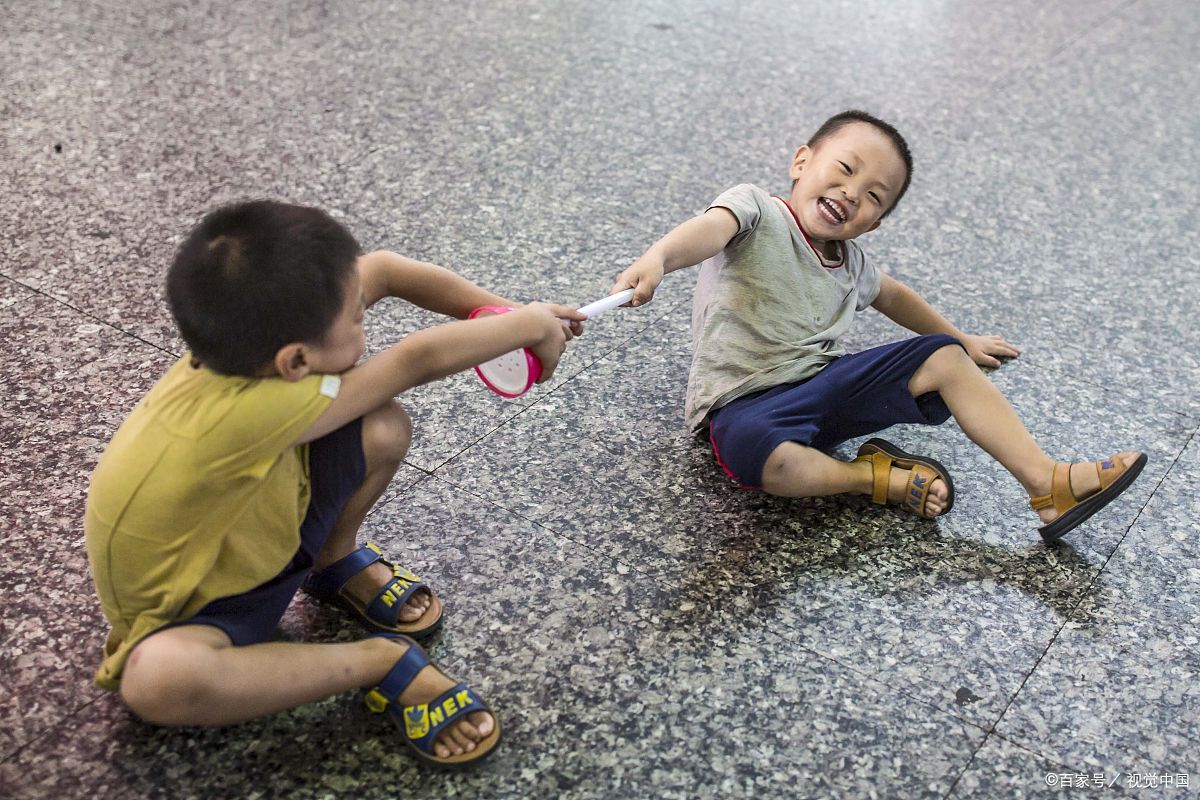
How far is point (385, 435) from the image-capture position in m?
1.20

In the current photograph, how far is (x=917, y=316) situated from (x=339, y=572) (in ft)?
3.11

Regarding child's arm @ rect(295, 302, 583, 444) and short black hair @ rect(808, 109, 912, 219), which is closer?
child's arm @ rect(295, 302, 583, 444)

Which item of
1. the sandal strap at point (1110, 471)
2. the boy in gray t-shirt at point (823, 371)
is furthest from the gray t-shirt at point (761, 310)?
the sandal strap at point (1110, 471)

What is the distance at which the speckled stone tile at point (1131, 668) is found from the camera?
1233mm

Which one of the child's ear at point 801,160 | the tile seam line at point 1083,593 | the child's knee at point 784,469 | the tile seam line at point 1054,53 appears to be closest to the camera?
the tile seam line at point 1083,593

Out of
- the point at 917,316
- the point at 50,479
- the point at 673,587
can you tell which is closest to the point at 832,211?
the point at 917,316

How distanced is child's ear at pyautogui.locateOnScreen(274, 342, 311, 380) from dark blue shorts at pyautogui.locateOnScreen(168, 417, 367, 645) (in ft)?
0.30

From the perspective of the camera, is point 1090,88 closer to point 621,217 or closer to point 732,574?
point 621,217

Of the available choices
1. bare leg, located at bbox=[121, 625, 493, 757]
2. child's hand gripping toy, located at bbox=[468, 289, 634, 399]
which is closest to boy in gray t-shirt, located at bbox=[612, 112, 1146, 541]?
child's hand gripping toy, located at bbox=[468, 289, 634, 399]

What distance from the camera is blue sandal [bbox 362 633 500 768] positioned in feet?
3.76

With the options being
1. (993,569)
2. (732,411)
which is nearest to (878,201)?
(732,411)

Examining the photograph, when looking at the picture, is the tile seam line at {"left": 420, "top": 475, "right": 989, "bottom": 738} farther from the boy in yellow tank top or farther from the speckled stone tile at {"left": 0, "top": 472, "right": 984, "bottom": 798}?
the boy in yellow tank top

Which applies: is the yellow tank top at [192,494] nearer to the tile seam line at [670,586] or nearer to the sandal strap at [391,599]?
the sandal strap at [391,599]

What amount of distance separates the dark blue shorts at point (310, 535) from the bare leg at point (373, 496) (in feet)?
0.05
